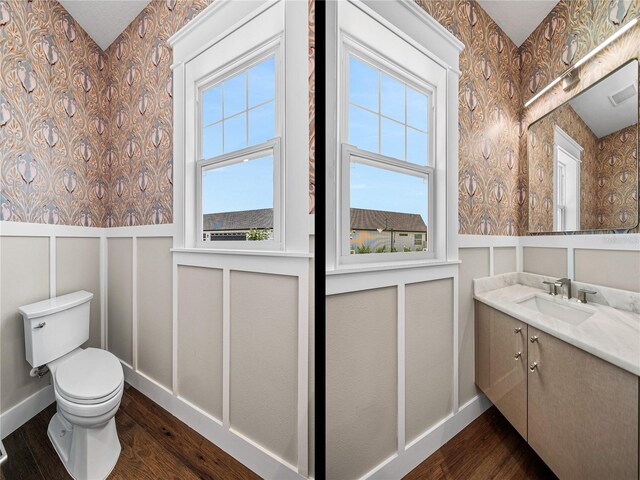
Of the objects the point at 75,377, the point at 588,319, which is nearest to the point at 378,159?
the point at 588,319

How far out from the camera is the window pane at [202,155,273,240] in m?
0.52

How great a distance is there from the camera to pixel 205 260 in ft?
1.96

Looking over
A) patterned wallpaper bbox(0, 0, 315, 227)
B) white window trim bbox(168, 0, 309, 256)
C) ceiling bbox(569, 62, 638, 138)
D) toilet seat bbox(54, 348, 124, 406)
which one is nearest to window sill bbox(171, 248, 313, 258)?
white window trim bbox(168, 0, 309, 256)

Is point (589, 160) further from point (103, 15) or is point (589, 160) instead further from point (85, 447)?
point (103, 15)

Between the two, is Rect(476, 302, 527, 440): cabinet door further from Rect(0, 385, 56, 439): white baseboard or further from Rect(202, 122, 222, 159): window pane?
Rect(0, 385, 56, 439): white baseboard

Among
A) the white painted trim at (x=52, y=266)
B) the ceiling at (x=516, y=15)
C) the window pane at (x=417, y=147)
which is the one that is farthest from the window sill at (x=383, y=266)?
the white painted trim at (x=52, y=266)

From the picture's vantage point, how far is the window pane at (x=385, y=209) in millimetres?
248

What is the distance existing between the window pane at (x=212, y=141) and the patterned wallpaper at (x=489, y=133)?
0.50 meters

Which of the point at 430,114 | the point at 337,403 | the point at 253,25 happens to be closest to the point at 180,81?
the point at 253,25

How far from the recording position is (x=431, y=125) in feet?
0.80

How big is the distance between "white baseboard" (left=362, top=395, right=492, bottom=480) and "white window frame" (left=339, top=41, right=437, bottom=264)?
0.16m

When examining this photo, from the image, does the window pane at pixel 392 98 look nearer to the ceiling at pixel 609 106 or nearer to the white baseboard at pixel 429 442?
the ceiling at pixel 609 106

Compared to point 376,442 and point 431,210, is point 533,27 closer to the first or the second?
point 431,210

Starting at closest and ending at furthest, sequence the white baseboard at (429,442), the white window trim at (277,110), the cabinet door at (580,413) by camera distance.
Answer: the cabinet door at (580,413) < the white baseboard at (429,442) < the white window trim at (277,110)
